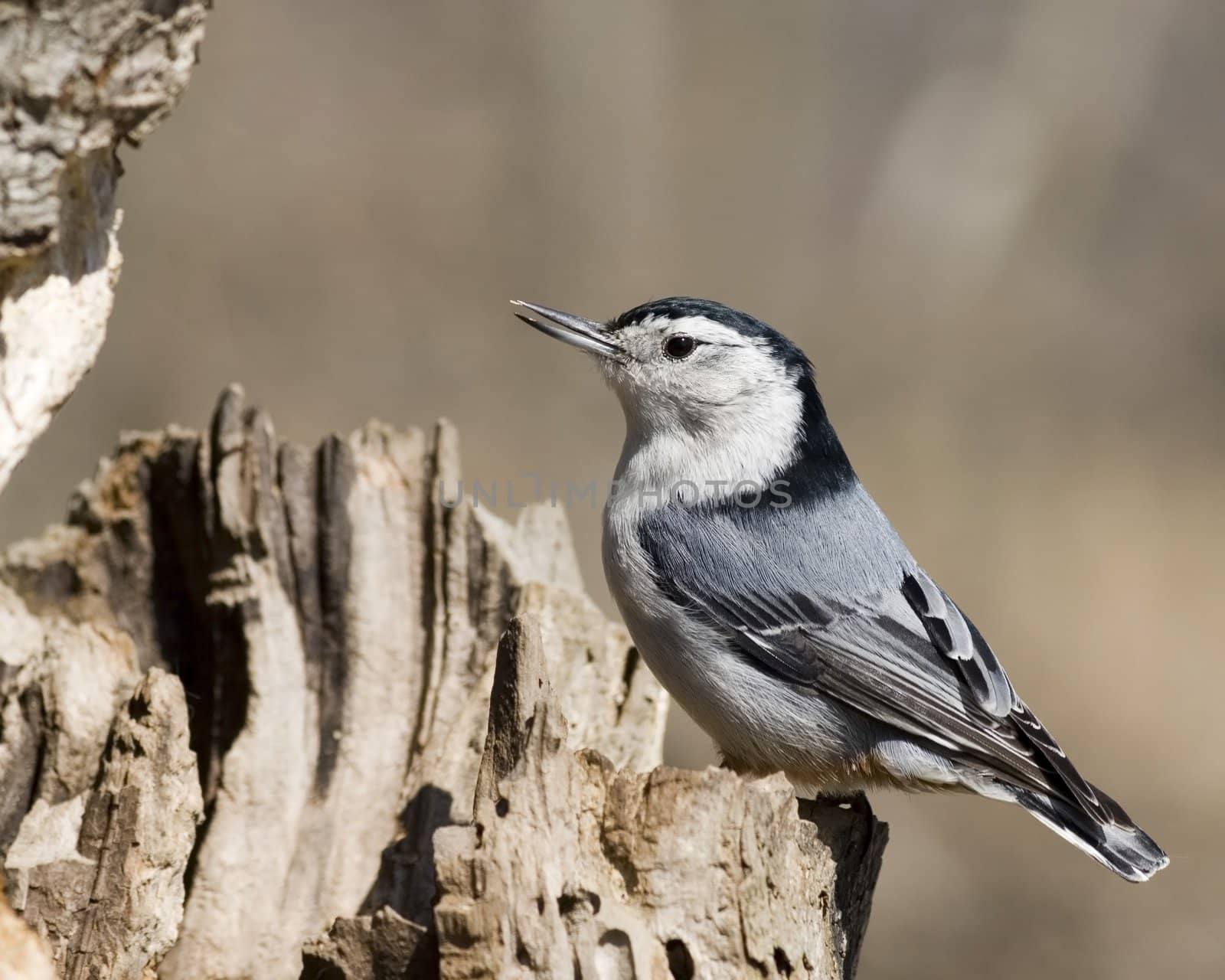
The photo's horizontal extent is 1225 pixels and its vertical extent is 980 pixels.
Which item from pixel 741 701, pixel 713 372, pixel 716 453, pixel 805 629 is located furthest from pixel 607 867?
pixel 713 372

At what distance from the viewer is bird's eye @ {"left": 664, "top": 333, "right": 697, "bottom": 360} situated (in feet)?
11.5

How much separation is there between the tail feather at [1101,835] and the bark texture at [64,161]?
2202 mm

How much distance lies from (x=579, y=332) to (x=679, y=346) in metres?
0.30

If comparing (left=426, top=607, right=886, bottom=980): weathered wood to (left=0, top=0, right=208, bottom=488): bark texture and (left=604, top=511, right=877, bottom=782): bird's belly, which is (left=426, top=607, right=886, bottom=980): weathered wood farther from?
(left=0, top=0, right=208, bottom=488): bark texture

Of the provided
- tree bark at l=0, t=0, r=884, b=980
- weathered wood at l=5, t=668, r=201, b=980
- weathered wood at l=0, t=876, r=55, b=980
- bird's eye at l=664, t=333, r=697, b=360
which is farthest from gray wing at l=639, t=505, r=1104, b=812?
weathered wood at l=0, t=876, r=55, b=980

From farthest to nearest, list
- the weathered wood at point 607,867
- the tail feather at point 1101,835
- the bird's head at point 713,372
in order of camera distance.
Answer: the bird's head at point 713,372, the tail feather at point 1101,835, the weathered wood at point 607,867

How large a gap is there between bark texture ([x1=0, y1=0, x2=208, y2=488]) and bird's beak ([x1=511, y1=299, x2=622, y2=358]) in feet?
4.17

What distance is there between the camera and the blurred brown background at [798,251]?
629 cm

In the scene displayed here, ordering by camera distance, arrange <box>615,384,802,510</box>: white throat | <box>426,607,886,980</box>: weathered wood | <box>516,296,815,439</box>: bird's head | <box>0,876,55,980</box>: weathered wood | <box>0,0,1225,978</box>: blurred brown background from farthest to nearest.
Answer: <box>0,0,1225,978</box>: blurred brown background < <box>516,296,815,439</box>: bird's head < <box>615,384,802,510</box>: white throat < <box>426,607,886,980</box>: weathered wood < <box>0,876,55,980</box>: weathered wood

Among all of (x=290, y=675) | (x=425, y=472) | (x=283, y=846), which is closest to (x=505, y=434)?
(x=425, y=472)

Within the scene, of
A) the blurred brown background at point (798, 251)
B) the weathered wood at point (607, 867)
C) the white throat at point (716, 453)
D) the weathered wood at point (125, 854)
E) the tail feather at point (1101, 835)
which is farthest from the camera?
the blurred brown background at point (798, 251)

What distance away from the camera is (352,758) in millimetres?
3463

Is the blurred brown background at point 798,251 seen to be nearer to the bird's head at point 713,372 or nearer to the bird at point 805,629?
the bird's head at point 713,372

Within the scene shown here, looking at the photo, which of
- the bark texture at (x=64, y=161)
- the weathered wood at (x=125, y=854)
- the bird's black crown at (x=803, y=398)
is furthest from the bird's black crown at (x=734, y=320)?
the weathered wood at (x=125, y=854)
